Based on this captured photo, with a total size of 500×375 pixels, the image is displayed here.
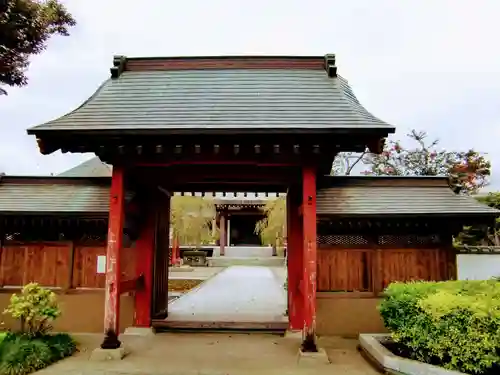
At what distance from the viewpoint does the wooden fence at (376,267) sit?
8031 mm

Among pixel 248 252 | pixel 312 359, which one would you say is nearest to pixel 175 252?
pixel 248 252

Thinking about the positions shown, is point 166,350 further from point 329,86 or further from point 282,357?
point 329,86

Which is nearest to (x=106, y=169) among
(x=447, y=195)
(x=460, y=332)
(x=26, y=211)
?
(x=26, y=211)

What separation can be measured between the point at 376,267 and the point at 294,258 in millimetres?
1601

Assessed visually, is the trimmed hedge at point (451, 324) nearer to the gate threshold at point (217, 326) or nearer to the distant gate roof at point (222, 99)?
the distant gate roof at point (222, 99)

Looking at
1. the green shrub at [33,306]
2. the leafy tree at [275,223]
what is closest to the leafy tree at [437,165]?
the leafy tree at [275,223]

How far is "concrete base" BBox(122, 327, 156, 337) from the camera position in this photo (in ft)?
26.3

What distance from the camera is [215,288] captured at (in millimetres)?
17047

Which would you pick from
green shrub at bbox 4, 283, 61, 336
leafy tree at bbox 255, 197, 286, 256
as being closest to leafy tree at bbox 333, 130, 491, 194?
leafy tree at bbox 255, 197, 286, 256

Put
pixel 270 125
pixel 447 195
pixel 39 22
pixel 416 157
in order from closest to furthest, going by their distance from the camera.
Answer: pixel 270 125
pixel 447 195
pixel 39 22
pixel 416 157

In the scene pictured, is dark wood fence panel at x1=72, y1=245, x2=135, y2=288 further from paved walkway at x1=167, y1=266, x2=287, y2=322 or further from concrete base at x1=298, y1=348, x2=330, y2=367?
concrete base at x1=298, y1=348, x2=330, y2=367

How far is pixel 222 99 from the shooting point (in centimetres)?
743

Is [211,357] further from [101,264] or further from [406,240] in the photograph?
[406,240]

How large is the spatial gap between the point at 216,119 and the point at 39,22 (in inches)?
230
